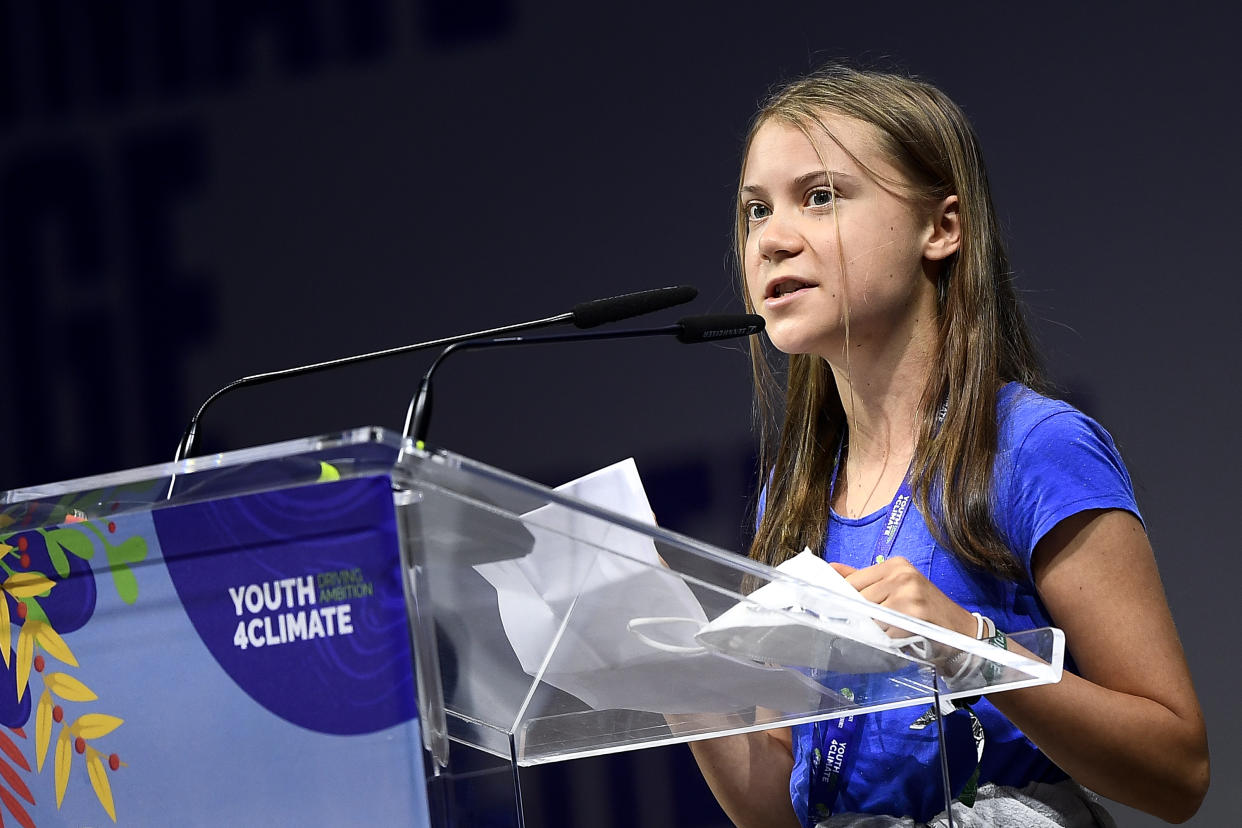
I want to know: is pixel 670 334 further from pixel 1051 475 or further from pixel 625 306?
pixel 1051 475

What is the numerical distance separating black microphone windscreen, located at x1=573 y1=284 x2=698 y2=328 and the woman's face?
0.32m

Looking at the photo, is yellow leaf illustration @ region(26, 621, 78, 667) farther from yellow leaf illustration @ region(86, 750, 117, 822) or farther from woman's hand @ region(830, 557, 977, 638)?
woman's hand @ region(830, 557, 977, 638)

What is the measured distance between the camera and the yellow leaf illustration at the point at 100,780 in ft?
2.78

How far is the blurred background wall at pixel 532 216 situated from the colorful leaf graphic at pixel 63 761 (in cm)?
188

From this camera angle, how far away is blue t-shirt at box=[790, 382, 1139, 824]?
1.20 meters

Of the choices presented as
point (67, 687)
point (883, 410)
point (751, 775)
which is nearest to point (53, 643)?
point (67, 687)

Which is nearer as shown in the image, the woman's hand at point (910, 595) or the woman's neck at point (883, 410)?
the woman's hand at point (910, 595)

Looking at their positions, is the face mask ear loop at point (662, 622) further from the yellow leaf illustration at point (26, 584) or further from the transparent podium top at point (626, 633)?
the yellow leaf illustration at point (26, 584)

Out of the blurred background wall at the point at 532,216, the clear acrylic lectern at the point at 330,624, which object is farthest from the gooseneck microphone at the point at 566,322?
the blurred background wall at the point at 532,216

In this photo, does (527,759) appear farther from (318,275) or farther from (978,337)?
(318,275)

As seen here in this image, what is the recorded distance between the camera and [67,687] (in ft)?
2.83

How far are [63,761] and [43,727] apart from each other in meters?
0.03

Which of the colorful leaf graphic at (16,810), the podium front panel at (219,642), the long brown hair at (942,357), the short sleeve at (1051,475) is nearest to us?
the podium front panel at (219,642)

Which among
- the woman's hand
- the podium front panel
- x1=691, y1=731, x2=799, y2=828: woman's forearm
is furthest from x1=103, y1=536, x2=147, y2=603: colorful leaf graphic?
x1=691, y1=731, x2=799, y2=828: woman's forearm
